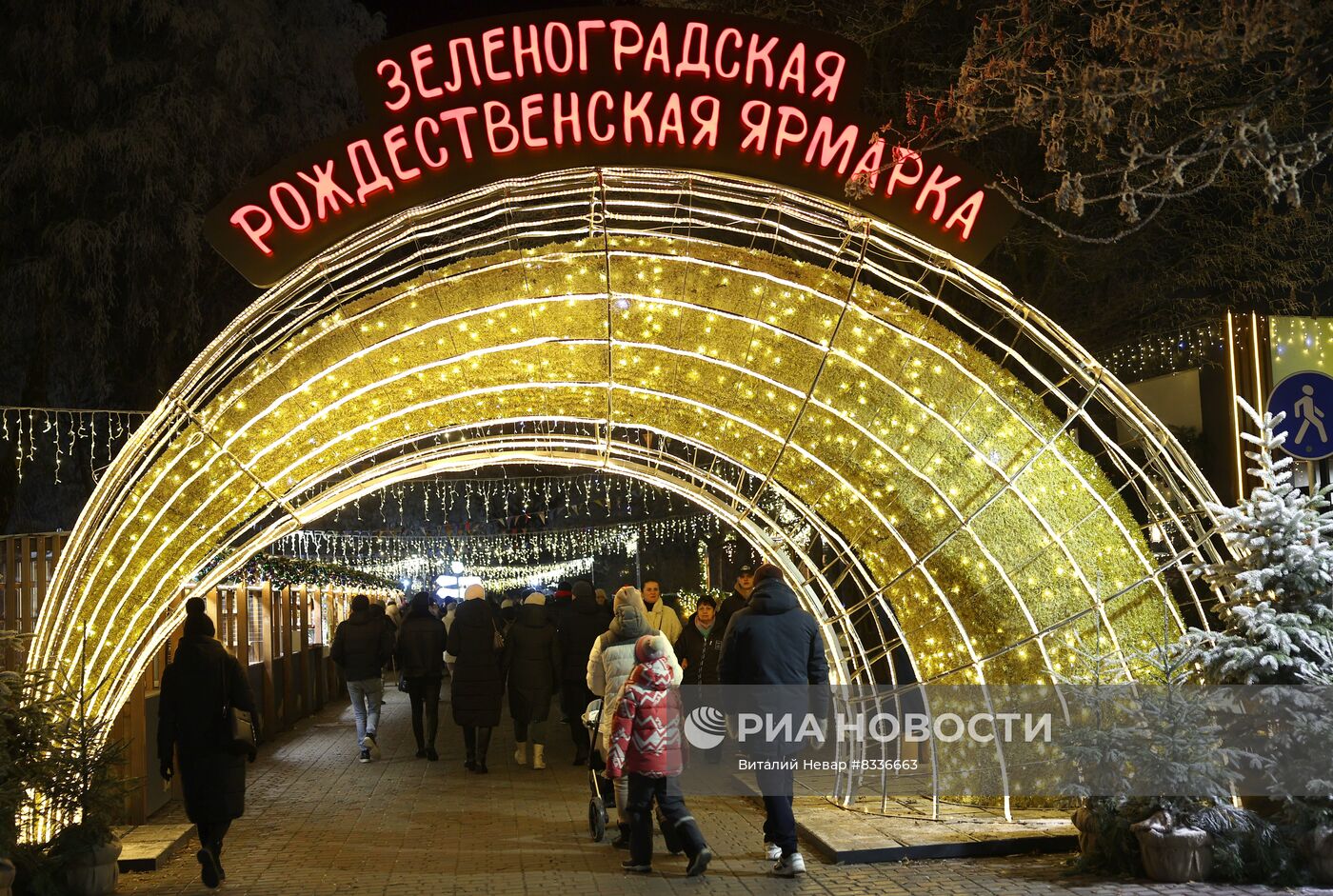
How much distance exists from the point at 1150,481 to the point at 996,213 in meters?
2.08

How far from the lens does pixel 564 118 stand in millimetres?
9211

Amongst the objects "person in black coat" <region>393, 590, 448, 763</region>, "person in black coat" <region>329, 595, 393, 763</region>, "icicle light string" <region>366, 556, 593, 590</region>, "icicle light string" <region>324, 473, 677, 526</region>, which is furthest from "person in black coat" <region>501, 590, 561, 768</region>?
"icicle light string" <region>366, 556, 593, 590</region>

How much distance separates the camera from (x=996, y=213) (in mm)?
9586

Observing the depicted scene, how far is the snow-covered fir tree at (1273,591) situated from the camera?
8430mm

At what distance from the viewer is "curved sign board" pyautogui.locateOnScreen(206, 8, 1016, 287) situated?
9008 millimetres

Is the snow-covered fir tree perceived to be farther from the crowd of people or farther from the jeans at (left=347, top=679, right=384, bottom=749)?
the jeans at (left=347, top=679, right=384, bottom=749)

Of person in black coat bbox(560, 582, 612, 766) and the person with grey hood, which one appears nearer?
the person with grey hood

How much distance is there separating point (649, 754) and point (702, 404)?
4.00 metres

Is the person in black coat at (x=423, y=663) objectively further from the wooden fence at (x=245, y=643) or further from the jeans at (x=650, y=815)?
the jeans at (x=650, y=815)

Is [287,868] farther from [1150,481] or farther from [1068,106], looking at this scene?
[1068,106]

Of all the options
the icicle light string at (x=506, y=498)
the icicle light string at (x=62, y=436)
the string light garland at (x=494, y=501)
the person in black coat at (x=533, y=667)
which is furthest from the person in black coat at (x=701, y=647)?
the string light garland at (x=494, y=501)

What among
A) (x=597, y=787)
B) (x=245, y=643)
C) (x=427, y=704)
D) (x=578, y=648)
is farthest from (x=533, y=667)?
(x=597, y=787)

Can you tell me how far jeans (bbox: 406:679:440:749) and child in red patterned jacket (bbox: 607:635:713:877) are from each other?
7006 millimetres

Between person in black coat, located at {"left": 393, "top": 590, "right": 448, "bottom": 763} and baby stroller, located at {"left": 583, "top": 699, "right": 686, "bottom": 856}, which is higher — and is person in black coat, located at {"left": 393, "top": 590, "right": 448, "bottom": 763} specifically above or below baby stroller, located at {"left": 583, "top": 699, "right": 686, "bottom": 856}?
above
